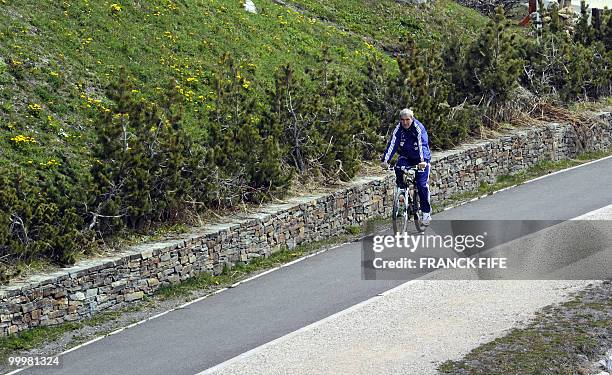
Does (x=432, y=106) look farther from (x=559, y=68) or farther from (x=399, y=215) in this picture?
(x=399, y=215)

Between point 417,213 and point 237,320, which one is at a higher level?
point 417,213

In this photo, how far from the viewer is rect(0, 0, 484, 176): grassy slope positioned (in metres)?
20.1

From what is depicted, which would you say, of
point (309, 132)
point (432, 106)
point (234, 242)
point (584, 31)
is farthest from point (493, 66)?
point (234, 242)

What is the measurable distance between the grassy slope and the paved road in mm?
5231

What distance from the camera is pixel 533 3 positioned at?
3425 centimetres

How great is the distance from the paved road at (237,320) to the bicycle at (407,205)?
98cm

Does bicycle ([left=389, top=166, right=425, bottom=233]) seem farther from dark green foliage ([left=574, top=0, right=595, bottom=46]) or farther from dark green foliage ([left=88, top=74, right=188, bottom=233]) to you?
dark green foliage ([left=574, top=0, right=595, bottom=46])

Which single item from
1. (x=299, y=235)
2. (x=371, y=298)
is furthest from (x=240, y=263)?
(x=371, y=298)

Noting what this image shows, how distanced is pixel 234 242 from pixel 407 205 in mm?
2858

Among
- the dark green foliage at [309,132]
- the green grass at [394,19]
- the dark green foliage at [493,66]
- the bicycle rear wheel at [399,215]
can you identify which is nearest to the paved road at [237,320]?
the bicycle rear wheel at [399,215]

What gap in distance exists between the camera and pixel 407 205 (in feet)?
55.5

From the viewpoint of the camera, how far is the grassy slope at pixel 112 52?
2011cm

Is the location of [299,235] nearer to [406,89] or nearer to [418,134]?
[418,134]

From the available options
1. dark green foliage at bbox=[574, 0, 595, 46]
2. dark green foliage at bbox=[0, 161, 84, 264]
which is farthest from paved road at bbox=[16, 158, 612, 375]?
dark green foliage at bbox=[574, 0, 595, 46]
